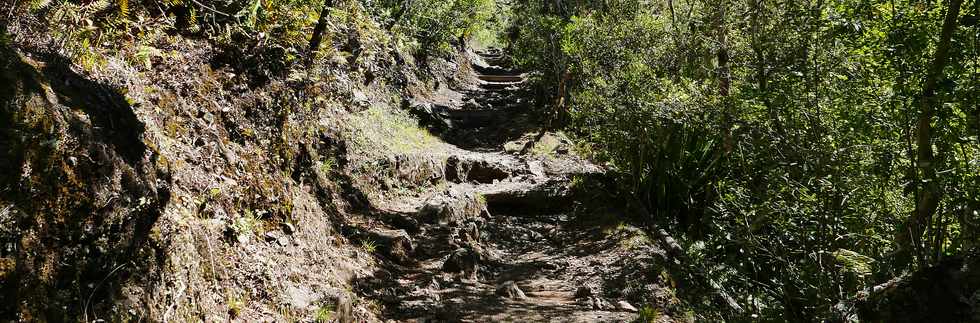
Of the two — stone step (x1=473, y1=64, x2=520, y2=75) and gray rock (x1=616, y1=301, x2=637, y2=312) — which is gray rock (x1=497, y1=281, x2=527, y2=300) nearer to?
gray rock (x1=616, y1=301, x2=637, y2=312)

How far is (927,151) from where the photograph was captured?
4.05 meters

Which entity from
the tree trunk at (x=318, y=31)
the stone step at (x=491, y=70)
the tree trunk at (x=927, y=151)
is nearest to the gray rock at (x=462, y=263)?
the tree trunk at (x=318, y=31)

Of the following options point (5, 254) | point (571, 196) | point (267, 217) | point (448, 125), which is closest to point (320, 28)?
point (267, 217)

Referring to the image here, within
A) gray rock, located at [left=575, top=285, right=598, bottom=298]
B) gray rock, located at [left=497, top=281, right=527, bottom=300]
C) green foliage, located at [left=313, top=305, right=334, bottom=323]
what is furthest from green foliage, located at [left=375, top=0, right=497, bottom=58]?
green foliage, located at [left=313, top=305, right=334, bottom=323]

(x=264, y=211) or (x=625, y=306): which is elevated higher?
(x=264, y=211)

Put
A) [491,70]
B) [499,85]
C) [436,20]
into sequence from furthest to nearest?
[491,70] < [499,85] < [436,20]

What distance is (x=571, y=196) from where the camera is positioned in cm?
1041

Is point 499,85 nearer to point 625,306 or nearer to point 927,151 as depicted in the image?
point 625,306

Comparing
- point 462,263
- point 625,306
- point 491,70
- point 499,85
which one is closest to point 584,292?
point 625,306

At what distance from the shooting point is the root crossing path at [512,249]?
575 cm

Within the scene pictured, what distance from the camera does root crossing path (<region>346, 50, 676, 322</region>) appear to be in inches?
227

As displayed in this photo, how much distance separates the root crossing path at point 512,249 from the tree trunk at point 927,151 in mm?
2249

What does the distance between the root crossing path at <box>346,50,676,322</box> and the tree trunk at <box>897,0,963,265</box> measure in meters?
2.25

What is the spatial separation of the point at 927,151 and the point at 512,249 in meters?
5.34
